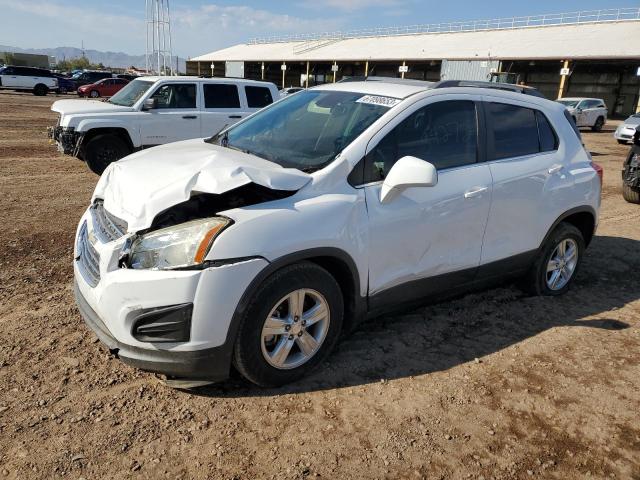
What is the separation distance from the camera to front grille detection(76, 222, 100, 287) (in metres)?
2.93

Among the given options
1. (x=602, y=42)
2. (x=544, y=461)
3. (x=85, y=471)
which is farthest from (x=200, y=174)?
(x=602, y=42)

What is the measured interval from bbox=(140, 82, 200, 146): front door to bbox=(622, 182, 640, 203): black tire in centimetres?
786

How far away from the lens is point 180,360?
270 cm

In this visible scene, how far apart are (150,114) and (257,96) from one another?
228 centimetres

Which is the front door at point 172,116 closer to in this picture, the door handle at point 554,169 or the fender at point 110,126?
the fender at point 110,126

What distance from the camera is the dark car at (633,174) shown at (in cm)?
852

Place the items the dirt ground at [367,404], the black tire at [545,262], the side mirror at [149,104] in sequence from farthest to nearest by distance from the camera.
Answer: the side mirror at [149,104] < the black tire at [545,262] < the dirt ground at [367,404]

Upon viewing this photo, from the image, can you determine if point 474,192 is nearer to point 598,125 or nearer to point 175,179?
point 175,179

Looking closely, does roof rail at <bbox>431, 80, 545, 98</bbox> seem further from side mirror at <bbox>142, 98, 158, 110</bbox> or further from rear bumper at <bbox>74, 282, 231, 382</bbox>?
side mirror at <bbox>142, 98, 158, 110</bbox>

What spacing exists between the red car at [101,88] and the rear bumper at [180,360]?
30.5 meters

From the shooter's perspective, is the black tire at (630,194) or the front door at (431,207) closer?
the front door at (431,207)

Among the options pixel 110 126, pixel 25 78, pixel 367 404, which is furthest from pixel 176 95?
pixel 25 78

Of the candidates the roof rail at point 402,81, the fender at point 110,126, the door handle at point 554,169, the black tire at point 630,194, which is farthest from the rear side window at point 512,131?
the fender at point 110,126

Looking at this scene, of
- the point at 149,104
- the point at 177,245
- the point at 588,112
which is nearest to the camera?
the point at 177,245
